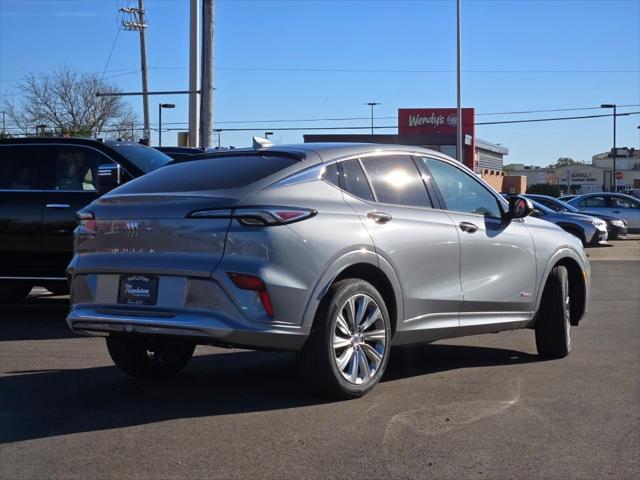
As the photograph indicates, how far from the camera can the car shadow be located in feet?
16.8

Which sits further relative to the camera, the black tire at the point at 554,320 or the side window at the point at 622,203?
the side window at the point at 622,203

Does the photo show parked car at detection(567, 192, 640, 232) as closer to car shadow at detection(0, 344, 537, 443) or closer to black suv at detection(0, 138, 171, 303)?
black suv at detection(0, 138, 171, 303)

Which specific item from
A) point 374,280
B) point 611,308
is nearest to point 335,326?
point 374,280

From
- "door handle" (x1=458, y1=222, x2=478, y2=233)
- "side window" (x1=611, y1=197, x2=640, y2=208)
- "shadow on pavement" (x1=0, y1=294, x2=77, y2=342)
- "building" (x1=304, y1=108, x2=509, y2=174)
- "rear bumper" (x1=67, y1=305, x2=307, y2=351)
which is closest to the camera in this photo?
"rear bumper" (x1=67, y1=305, x2=307, y2=351)

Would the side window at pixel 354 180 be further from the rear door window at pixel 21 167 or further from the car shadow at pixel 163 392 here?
the rear door window at pixel 21 167

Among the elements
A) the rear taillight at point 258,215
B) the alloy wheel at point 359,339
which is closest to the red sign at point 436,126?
the alloy wheel at point 359,339

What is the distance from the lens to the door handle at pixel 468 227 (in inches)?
253

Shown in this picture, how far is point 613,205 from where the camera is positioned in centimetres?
2786

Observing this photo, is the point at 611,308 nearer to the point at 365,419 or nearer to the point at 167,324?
the point at 365,419

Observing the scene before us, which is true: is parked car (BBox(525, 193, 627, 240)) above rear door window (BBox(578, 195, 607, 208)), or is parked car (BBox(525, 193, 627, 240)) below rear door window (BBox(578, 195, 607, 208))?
below

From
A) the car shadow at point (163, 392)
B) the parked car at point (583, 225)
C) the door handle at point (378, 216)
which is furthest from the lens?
the parked car at point (583, 225)

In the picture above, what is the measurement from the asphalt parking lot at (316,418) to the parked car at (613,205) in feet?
68.3

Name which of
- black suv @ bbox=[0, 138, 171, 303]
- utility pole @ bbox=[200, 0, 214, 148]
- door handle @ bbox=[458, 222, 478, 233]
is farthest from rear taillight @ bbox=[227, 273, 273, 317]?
utility pole @ bbox=[200, 0, 214, 148]

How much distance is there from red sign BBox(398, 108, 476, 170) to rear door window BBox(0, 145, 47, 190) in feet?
159
